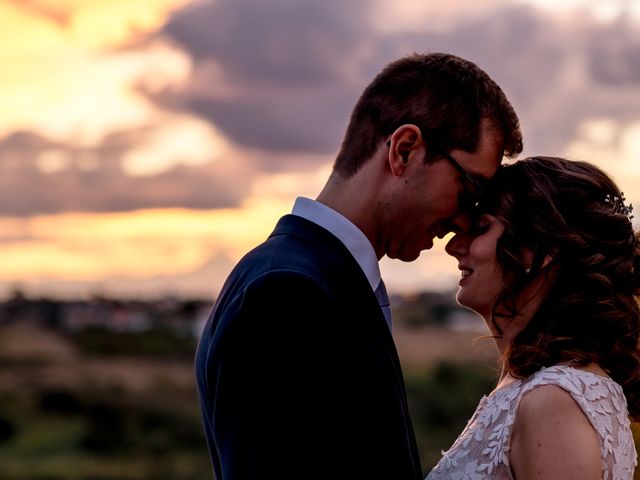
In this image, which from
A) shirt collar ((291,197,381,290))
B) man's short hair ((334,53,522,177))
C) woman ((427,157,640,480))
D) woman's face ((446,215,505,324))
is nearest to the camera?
shirt collar ((291,197,381,290))

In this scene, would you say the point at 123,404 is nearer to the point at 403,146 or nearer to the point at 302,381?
the point at 403,146

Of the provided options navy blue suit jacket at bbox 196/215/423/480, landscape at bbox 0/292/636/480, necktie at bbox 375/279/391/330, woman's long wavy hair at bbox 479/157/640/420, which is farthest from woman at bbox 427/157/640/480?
landscape at bbox 0/292/636/480

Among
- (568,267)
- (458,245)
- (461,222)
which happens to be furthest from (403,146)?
(568,267)

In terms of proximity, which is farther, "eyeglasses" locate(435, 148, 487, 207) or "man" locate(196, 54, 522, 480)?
"eyeglasses" locate(435, 148, 487, 207)

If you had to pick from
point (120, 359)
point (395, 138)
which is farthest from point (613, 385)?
point (120, 359)

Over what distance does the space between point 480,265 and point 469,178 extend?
0.35 m

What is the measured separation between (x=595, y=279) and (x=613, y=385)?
12.1 inches

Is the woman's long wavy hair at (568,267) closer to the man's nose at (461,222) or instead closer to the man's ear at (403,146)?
the man's nose at (461,222)

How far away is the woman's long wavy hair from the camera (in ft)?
10.8

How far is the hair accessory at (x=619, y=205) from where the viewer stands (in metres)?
3.46

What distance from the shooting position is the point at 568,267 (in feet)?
11.0

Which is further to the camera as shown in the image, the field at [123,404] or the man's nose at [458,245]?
the field at [123,404]

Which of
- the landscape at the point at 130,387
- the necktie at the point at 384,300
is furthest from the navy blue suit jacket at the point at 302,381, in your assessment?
the landscape at the point at 130,387

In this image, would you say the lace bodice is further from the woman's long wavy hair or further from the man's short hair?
the man's short hair
